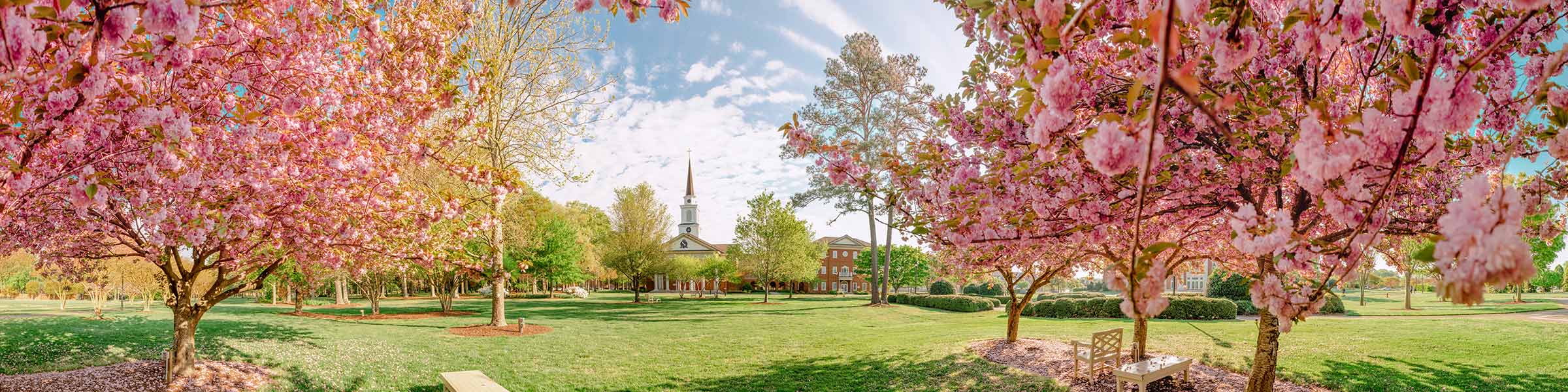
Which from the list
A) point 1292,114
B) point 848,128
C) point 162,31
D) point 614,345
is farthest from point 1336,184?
point 848,128

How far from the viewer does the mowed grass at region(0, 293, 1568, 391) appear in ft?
30.0

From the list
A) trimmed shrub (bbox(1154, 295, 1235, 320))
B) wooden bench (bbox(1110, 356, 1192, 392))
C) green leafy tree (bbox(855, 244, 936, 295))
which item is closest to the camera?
wooden bench (bbox(1110, 356, 1192, 392))

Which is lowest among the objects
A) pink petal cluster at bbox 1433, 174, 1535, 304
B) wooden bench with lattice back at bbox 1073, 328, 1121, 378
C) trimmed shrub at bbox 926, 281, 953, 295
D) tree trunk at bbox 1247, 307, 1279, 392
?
trimmed shrub at bbox 926, 281, 953, 295

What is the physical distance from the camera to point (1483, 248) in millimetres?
1075

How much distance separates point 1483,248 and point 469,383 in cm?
776

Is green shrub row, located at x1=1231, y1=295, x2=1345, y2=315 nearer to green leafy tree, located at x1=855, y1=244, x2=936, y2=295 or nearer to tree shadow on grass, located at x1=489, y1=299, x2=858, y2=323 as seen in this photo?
tree shadow on grass, located at x1=489, y1=299, x2=858, y2=323

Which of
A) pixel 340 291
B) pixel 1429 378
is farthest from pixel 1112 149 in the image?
pixel 340 291

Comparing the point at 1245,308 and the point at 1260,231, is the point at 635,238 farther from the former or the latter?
the point at 1260,231

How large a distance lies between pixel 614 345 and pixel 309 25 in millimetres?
10208

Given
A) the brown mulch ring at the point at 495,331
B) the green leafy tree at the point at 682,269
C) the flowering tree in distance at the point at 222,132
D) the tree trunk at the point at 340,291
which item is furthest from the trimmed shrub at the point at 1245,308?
the tree trunk at the point at 340,291

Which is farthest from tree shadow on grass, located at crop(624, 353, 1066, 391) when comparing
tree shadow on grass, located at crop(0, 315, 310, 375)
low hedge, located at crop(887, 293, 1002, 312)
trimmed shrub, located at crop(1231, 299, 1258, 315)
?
low hedge, located at crop(887, 293, 1002, 312)

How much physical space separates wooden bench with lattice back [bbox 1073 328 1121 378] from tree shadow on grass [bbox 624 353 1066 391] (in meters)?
0.56

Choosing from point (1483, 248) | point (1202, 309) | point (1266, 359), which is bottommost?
point (1202, 309)

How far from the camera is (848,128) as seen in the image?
88.7 feet
